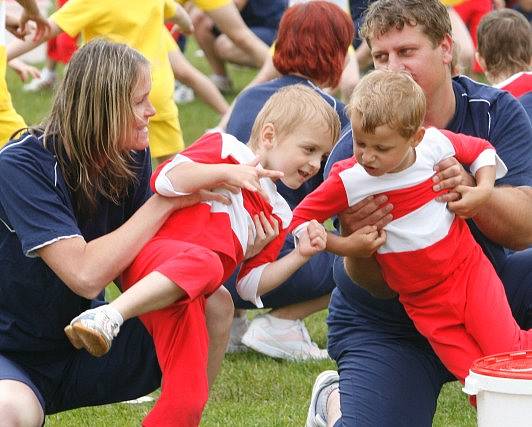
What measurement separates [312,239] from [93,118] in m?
0.70

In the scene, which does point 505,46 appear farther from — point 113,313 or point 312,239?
point 113,313

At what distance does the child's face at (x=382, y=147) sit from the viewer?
3.54 metres

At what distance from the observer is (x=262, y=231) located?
3.78 meters

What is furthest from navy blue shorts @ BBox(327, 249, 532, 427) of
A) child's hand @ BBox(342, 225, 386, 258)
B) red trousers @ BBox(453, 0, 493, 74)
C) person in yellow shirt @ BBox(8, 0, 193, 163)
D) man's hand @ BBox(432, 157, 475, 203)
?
red trousers @ BBox(453, 0, 493, 74)

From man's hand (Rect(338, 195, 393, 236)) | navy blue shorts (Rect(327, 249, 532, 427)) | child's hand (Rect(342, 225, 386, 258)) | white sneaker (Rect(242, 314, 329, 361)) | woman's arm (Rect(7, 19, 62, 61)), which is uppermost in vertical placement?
man's hand (Rect(338, 195, 393, 236))

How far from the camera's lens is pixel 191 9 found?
1104 centimetres

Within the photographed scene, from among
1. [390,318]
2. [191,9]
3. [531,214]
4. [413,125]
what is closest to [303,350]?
[390,318]

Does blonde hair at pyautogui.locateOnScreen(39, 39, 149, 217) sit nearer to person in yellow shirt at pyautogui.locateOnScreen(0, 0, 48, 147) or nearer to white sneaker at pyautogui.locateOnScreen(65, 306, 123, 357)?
white sneaker at pyautogui.locateOnScreen(65, 306, 123, 357)

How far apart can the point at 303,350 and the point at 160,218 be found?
6.33 feet

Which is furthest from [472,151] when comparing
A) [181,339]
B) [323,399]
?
[323,399]

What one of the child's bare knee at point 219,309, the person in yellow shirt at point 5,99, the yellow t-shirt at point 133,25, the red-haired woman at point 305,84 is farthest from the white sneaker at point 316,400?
the yellow t-shirt at point 133,25

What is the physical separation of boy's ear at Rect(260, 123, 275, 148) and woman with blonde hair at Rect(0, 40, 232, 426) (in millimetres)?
311

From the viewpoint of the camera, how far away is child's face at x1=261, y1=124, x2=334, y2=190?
3.84 m

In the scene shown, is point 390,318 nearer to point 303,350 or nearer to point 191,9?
point 303,350
